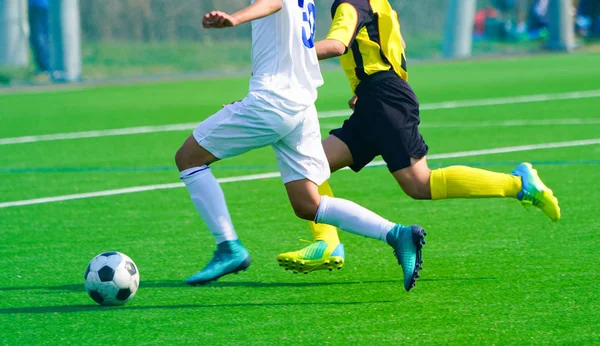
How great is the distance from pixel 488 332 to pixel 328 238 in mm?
1490

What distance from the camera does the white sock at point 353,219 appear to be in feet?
18.4

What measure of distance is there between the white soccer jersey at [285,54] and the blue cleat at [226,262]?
88 centimetres

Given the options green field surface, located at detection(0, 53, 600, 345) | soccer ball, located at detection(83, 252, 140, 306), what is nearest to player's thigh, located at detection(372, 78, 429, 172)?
green field surface, located at detection(0, 53, 600, 345)

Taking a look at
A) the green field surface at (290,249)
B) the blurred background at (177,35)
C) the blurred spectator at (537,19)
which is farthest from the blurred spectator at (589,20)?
the green field surface at (290,249)

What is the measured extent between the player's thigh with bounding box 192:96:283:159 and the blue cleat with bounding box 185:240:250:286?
0.52 metres

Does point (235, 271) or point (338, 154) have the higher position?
point (338, 154)

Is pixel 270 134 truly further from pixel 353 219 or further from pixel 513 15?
pixel 513 15

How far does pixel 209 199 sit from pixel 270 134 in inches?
21.6

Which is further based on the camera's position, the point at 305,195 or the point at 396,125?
the point at 396,125

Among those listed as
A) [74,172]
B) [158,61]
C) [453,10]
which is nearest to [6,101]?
[158,61]

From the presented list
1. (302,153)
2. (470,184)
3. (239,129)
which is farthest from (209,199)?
(470,184)

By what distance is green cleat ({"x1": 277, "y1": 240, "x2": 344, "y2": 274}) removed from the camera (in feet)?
18.8

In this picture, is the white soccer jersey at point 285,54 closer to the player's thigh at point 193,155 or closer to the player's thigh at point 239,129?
the player's thigh at point 239,129

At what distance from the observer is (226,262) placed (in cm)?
589
